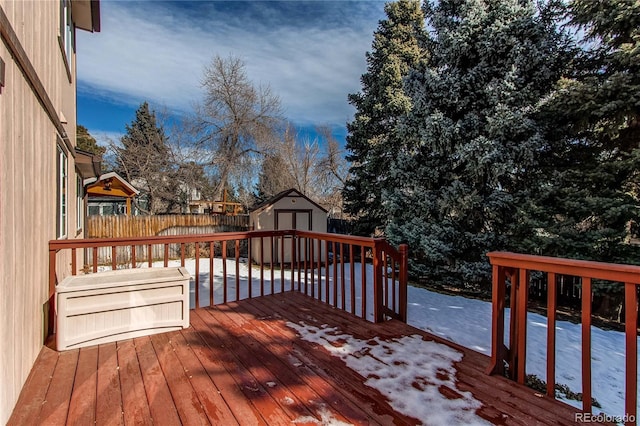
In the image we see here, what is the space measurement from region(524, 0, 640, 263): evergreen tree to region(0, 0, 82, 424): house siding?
23.2ft

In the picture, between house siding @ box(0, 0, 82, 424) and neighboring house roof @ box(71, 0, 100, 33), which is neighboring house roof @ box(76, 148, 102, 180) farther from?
house siding @ box(0, 0, 82, 424)

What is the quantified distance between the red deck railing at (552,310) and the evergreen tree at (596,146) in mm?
4374

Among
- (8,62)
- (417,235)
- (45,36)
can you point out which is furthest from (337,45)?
(8,62)

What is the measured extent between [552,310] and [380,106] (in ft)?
30.3

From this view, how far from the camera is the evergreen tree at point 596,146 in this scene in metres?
4.96

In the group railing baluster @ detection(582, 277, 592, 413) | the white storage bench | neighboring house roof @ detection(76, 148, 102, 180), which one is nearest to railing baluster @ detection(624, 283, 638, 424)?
railing baluster @ detection(582, 277, 592, 413)

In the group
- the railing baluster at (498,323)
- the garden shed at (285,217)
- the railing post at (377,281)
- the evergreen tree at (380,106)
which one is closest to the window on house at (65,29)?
the railing post at (377,281)

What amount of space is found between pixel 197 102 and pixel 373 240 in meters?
16.8

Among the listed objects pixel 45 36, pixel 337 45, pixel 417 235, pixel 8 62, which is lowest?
pixel 417 235

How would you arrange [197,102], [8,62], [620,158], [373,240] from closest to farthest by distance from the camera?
1. [8,62]
2. [373,240]
3. [620,158]
4. [197,102]

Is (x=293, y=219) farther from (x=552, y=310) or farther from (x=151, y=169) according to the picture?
→ (x=151, y=169)

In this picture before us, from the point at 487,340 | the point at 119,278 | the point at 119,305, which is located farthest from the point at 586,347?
the point at 119,278

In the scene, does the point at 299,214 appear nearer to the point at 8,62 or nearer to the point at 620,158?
the point at 620,158

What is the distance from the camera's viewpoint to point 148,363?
2367 millimetres
